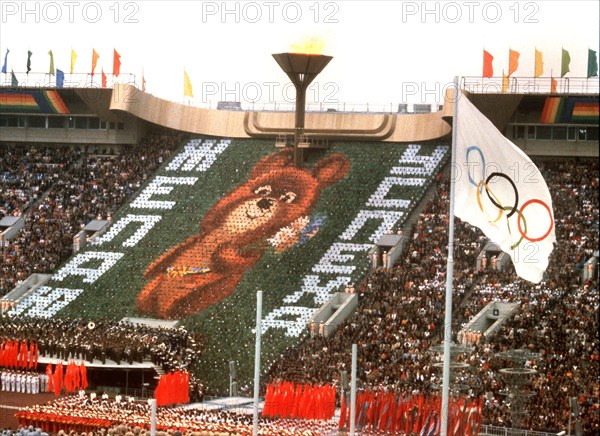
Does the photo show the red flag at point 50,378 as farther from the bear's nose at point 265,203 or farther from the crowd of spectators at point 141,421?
the bear's nose at point 265,203

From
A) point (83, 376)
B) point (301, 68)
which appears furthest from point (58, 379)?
point (301, 68)

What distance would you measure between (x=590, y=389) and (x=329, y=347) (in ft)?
36.5

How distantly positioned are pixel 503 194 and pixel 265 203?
43.0 m

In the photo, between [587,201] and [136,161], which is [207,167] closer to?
[136,161]

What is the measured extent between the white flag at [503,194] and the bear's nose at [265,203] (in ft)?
138

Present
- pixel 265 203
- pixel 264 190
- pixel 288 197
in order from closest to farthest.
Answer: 1. pixel 265 203
2. pixel 288 197
3. pixel 264 190

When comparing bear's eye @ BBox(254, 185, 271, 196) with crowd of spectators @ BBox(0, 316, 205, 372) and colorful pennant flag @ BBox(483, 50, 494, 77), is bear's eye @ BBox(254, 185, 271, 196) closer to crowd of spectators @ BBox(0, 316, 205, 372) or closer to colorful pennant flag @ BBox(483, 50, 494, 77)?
colorful pennant flag @ BBox(483, 50, 494, 77)

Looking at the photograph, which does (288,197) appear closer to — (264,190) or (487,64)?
(264,190)

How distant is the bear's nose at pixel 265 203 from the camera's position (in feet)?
226

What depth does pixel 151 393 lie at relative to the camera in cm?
5453

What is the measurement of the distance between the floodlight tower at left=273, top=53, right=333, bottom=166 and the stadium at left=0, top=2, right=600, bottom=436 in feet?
0.30

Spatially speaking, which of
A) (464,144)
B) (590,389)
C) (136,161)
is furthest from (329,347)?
(464,144)

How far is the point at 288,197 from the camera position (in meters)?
69.4

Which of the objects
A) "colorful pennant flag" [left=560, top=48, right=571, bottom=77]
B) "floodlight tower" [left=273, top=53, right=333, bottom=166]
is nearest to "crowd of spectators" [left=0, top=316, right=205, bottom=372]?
"floodlight tower" [left=273, top=53, right=333, bottom=166]
